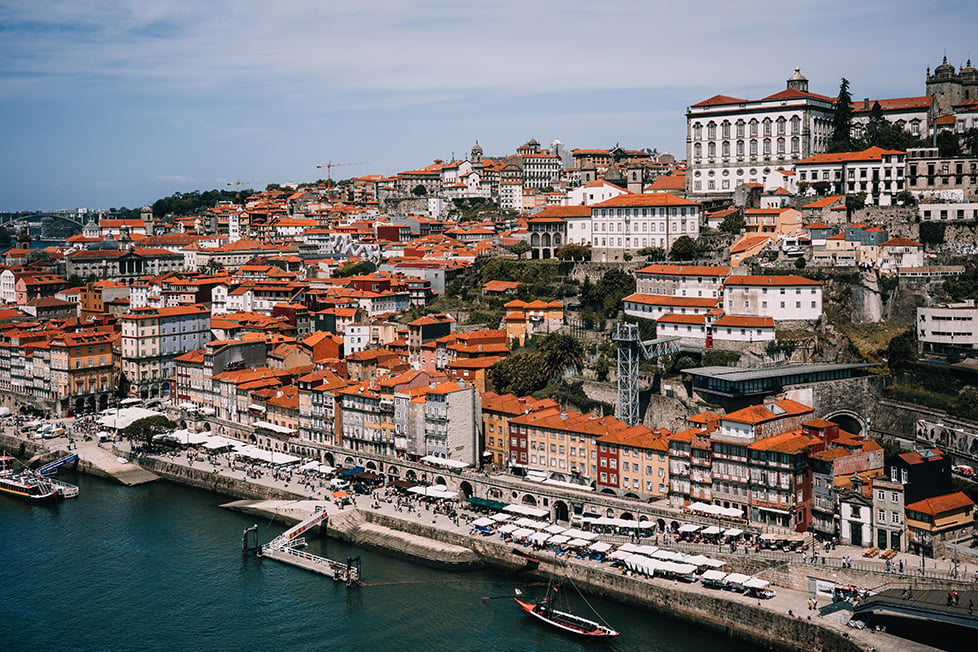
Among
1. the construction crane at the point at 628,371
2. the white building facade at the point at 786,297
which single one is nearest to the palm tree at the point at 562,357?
the construction crane at the point at 628,371

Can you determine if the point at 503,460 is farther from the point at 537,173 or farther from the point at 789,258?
the point at 537,173

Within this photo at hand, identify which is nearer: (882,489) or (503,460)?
(882,489)

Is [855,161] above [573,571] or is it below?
above

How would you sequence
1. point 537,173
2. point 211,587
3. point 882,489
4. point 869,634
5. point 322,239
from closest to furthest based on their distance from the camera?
point 869,634
point 882,489
point 211,587
point 322,239
point 537,173

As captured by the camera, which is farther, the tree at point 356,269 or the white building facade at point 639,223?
the tree at point 356,269

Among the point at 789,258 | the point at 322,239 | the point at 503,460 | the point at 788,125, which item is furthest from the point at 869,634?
the point at 322,239

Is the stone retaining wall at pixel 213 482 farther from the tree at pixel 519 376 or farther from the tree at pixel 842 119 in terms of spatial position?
the tree at pixel 842 119
